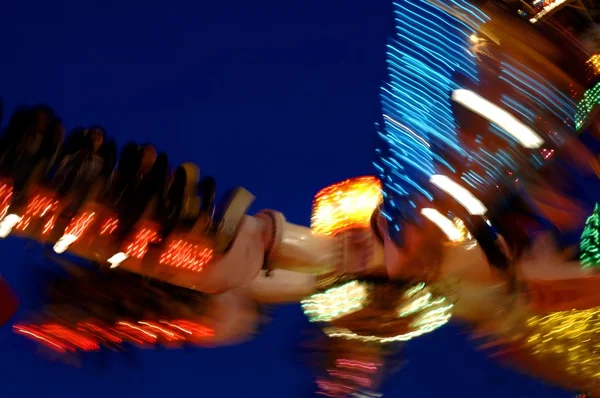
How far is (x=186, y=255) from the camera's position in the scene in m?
1.17

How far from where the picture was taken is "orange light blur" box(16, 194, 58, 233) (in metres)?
1.03

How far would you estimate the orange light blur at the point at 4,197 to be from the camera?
98cm

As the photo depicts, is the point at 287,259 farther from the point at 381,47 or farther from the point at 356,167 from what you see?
the point at 381,47

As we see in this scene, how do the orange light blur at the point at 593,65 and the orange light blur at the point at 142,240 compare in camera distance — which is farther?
the orange light blur at the point at 593,65

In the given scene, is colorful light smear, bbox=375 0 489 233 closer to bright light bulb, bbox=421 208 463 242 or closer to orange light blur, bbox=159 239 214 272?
bright light bulb, bbox=421 208 463 242

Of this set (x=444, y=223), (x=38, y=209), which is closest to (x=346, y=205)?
(x=444, y=223)

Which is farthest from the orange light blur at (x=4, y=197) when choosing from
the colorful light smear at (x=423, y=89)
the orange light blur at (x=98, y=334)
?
the colorful light smear at (x=423, y=89)

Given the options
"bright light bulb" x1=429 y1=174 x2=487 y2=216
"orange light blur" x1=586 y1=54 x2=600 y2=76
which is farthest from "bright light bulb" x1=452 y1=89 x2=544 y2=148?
"orange light blur" x1=586 y1=54 x2=600 y2=76

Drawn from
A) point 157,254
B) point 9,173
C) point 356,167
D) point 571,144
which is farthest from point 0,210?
point 356,167

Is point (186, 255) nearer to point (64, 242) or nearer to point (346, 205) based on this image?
point (64, 242)

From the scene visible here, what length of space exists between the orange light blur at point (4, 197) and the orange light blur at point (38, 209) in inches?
1.3

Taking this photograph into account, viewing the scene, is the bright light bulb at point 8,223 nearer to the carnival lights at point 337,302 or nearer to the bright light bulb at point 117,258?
the bright light bulb at point 117,258

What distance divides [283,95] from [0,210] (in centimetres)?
135

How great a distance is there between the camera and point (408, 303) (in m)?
1.47
